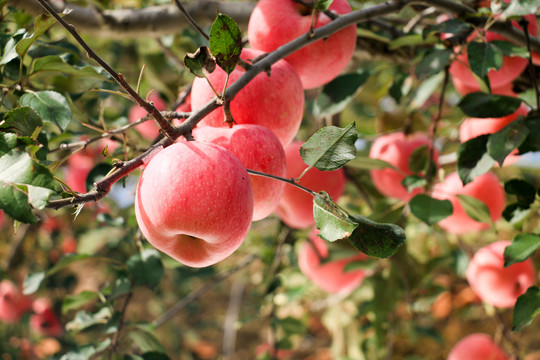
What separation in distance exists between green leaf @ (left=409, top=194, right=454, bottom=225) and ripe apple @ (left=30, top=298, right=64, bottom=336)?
148cm

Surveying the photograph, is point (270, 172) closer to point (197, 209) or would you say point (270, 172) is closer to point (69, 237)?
point (197, 209)

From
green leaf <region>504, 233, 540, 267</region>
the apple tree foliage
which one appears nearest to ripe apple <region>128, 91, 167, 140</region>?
the apple tree foliage

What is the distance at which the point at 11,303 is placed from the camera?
155 centimetres

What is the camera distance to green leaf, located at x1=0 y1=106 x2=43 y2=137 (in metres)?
0.43

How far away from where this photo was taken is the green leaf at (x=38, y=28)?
498 millimetres

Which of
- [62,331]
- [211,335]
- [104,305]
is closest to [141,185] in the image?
[104,305]

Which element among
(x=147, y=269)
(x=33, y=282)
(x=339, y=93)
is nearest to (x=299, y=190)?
(x=339, y=93)

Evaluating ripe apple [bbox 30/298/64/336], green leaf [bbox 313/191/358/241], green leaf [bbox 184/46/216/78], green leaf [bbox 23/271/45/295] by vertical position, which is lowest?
ripe apple [bbox 30/298/64/336]

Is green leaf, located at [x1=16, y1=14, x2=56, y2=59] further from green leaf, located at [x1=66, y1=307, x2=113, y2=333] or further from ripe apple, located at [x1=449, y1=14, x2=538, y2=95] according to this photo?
ripe apple, located at [x1=449, y1=14, x2=538, y2=95]

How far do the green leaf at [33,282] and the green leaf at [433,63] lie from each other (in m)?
0.75

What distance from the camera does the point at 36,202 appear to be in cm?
36

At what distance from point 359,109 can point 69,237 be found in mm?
1432

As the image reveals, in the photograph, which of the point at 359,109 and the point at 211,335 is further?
the point at 211,335

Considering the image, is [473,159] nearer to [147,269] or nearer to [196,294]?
[147,269]
